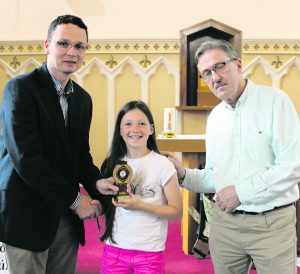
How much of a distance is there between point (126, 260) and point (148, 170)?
1.40 feet

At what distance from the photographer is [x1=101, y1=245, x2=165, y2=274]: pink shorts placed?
1833 millimetres

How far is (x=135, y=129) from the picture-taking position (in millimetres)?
1938

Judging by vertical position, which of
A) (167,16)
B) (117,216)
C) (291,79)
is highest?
(167,16)

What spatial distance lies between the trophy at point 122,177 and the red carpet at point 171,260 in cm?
149

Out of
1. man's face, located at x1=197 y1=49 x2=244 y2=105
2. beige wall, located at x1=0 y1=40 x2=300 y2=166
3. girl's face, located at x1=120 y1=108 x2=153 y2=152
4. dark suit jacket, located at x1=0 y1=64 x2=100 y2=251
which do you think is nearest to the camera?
dark suit jacket, located at x1=0 y1=64 x2=100 y2=251

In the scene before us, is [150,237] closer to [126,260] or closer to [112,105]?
[126,260]

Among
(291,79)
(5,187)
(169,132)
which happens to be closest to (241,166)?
(5,187)

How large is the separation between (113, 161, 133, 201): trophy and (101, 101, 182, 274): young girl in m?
0.04

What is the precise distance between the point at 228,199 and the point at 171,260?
1790 mm

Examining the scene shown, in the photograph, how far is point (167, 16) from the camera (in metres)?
5.60

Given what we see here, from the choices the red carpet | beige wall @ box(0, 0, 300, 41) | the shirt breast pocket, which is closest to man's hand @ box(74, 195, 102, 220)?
the shirt breast pocket

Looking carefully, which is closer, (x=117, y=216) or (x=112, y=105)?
(x=117, y=216)

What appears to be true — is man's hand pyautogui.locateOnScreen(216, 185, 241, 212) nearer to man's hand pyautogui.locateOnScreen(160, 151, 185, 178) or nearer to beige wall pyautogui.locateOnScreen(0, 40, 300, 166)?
man's hand pyautogui.locateOnScreen(160, 151, 185, 178)

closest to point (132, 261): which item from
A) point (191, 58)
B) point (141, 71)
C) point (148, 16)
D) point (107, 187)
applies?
point (107, 187)
